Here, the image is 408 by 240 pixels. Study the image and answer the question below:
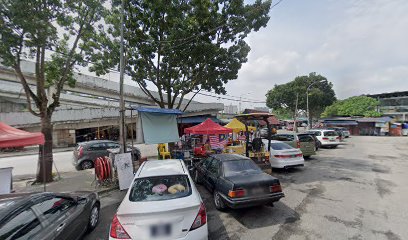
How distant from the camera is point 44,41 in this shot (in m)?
8.16

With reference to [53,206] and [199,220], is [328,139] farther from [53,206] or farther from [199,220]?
[53,206]

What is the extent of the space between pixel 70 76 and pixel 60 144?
65.5 ft

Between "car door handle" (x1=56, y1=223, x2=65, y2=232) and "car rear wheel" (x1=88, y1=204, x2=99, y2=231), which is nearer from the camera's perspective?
"car door handle" (x1=56, y1=223, x2=65, y2=232)

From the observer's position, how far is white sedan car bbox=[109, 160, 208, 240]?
3285 mm

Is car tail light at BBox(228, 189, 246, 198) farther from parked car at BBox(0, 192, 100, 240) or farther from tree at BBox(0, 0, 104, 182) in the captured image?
tree at BBox(0, 0, 104, 182)

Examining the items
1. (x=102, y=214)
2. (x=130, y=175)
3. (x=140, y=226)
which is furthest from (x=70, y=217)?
(x=130, y=175)

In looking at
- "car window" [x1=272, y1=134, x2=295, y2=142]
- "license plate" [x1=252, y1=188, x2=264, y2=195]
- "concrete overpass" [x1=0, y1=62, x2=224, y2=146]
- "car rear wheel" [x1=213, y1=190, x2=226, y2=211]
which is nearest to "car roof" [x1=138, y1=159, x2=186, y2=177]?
"car rear wheel" [x1=213, y1=190, x2=226, y2=211]

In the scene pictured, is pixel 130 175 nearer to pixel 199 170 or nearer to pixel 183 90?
pixel 199 170

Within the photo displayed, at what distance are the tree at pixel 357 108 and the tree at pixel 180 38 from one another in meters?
44.2

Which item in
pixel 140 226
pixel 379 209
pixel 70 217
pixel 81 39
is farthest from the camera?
pixel 81 39

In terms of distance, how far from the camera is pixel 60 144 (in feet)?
86.1

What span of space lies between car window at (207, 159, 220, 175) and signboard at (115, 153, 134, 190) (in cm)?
320

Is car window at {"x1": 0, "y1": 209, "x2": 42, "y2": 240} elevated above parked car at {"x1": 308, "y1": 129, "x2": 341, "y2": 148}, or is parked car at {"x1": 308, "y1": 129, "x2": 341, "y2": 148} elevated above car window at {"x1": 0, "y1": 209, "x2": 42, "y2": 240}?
car window at {"x1": 0, "y1": 209, "x2": 42, "y2": 240}

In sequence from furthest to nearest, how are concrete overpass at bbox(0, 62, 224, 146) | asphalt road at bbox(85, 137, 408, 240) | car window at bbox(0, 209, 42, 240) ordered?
concrete overpass at bbox(0, 62, 224, 146) → asphalt road at bbox(85, 137, 408, 240) → car window at bbox(0, 209, 42, 240)
